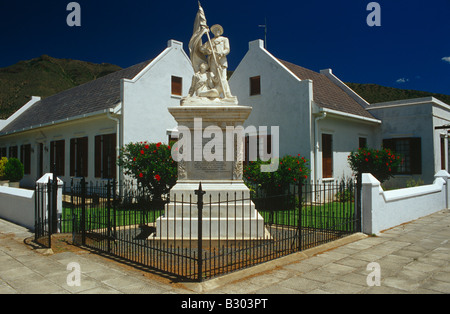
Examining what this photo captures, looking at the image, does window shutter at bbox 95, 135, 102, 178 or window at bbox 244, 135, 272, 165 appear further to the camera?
window at bbox 244, 135, 272, 165

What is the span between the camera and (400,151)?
16.0 metres

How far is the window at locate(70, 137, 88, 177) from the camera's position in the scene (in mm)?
→ 15305

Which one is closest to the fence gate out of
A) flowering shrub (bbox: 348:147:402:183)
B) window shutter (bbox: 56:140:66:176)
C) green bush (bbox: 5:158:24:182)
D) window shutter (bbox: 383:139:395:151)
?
window shutter (bbox: 56:140:66:176)

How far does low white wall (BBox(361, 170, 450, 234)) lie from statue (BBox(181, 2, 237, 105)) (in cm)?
372

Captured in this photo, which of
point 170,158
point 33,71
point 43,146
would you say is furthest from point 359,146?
point 33,71

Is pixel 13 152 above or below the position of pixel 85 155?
above

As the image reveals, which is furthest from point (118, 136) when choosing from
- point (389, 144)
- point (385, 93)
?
point (385, 93)

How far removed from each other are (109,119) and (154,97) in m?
2.15

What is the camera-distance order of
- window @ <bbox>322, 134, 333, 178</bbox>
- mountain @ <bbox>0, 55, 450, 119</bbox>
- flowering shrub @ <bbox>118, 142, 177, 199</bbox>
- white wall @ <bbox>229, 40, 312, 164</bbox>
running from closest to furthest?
flowering shrub @ <bbox>118, 142, 177, 199</bbox> → white wall @ <bbox>229, 40, 312, 164</bbox> → window @ <bbox>322, 134, 333, 178</bbox> → mountain @ <bbox>0, 55, 450, 119</bbox>

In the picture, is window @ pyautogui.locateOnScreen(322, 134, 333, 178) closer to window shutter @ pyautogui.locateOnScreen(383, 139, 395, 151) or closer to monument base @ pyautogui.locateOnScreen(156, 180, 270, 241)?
window shutter @ pyautogui.locateOnScreen(383, 139, 395, 151)

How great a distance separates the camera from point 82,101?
698 inches

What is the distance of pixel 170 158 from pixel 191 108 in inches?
214

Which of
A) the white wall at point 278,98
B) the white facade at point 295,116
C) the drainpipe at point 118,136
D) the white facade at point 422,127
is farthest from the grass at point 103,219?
the white facade at point 422,127

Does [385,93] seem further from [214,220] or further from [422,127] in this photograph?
[214,220]
